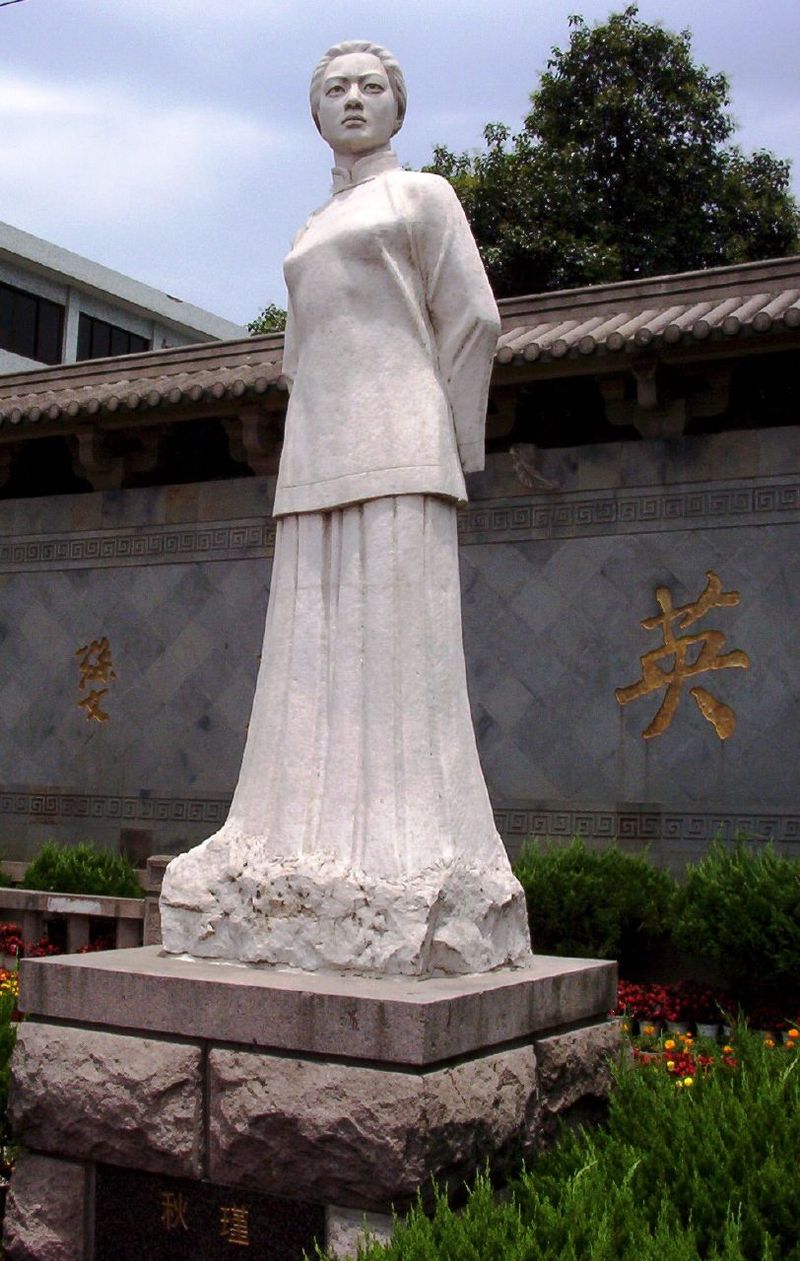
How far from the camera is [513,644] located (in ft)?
30.4

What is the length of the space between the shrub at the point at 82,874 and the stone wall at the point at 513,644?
53.4 inches

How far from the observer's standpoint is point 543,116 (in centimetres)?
1877

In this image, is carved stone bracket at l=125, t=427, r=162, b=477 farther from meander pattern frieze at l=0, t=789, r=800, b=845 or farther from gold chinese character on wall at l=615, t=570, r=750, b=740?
gold chinese character on wall at l=615, t=570, r=750, b=740

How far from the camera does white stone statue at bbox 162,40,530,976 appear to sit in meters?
3.59

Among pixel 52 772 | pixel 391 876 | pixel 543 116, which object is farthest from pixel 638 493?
pixel 543 116

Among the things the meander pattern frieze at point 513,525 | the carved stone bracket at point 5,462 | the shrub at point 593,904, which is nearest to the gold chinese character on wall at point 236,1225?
the shrub at point 593,904

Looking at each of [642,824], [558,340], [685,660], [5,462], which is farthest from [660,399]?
[5,462]

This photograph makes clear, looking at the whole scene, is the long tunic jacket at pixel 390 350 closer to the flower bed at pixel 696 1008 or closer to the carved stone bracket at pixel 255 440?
the flower bed at pixel 696 1008

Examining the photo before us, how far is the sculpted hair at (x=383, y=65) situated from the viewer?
4059 millimetres

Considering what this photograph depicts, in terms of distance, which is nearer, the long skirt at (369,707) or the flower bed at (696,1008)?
the long skirt at (369,707)

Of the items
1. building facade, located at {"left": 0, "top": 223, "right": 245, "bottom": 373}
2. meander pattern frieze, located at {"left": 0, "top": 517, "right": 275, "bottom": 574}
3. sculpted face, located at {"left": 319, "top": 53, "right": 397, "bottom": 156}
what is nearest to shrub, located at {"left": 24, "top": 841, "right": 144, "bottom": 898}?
meander pattern frieze, located at {"left": 0, "top": 517, "right": 275, "bottom": 574}

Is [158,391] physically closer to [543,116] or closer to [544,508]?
[544,508]

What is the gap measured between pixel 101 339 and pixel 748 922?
1959cm

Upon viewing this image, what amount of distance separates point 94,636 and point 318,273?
737 cm
